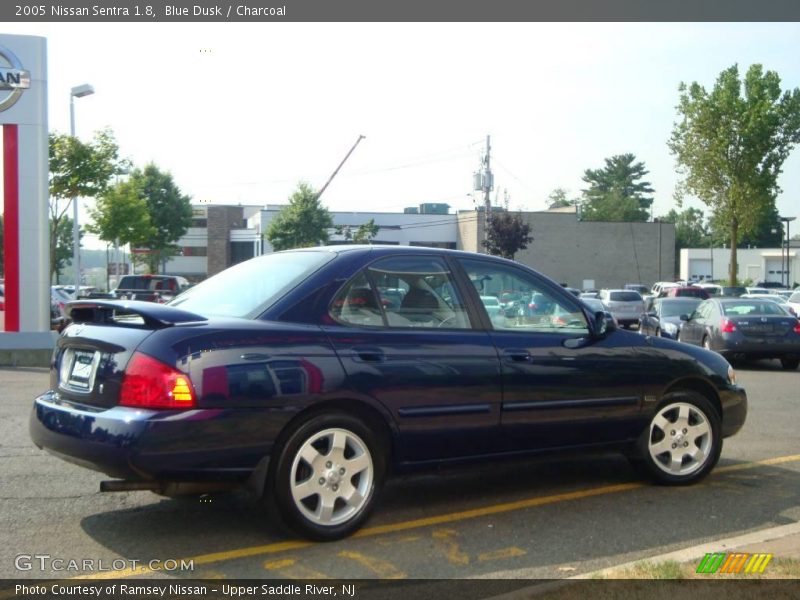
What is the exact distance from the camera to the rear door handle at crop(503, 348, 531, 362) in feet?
18.8

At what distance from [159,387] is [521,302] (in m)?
2.60

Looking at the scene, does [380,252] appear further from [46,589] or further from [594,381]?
[46,589]

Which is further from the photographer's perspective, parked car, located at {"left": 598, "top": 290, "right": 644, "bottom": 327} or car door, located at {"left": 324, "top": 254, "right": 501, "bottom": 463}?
parked car, located at {"left": 598, "top": 290, "right": 644, "bottom": 327}

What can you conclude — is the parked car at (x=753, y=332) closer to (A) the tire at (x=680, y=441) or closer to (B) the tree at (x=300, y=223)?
(A) the tire at (x=680, y=441)

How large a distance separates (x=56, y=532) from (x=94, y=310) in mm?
1288

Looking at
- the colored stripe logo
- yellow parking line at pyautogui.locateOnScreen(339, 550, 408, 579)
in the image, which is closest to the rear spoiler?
yellow parking line at pyautogui.locateOnScreen(339, 550, 408, 579)

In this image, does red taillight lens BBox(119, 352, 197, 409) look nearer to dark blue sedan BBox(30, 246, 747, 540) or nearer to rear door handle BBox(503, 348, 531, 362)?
dark blue sedan BBox(30, 246, 747, 540)

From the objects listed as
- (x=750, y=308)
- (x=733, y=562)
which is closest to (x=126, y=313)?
(x=733, y=562)

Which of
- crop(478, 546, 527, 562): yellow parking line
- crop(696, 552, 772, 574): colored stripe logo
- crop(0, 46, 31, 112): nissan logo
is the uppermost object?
crop(0, 46, 31, 112): nissan logo

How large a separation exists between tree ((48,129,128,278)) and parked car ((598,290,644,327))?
18575 mm

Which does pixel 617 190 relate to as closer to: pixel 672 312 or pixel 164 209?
pixel 164 209

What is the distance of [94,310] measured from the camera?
5211mm

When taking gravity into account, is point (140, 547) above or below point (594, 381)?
below

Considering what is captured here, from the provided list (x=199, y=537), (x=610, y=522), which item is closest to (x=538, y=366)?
(x=610, y=522)
